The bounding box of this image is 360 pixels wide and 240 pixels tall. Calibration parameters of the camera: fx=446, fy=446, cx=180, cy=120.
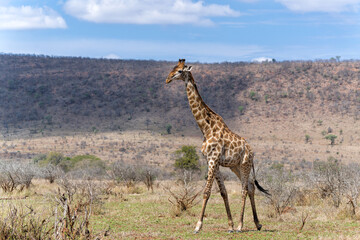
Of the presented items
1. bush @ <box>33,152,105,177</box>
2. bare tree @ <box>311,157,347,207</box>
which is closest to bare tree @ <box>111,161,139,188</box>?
bush @ <box>33,152,105,177</box>

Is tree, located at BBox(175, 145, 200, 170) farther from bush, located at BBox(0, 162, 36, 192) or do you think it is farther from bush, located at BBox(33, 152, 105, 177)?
bush, located at BBox(0, 162, 36, 192)

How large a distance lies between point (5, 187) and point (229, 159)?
11722 millimetres

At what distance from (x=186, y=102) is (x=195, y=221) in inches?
1819

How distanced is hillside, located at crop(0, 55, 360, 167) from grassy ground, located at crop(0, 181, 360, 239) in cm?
2502

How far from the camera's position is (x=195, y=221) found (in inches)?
488

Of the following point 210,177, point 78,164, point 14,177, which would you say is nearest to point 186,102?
point 78,164

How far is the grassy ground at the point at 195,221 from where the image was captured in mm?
9984

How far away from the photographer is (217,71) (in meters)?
67.9

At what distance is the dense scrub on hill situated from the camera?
55062mm

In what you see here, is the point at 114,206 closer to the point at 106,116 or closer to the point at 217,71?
the point at 106,116

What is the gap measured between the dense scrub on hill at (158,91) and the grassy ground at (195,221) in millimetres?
36690

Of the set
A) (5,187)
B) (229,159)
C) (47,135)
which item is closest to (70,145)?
(47,135)

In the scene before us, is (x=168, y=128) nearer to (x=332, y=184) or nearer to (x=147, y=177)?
(x=147, y=177)

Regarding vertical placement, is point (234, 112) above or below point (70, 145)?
above
